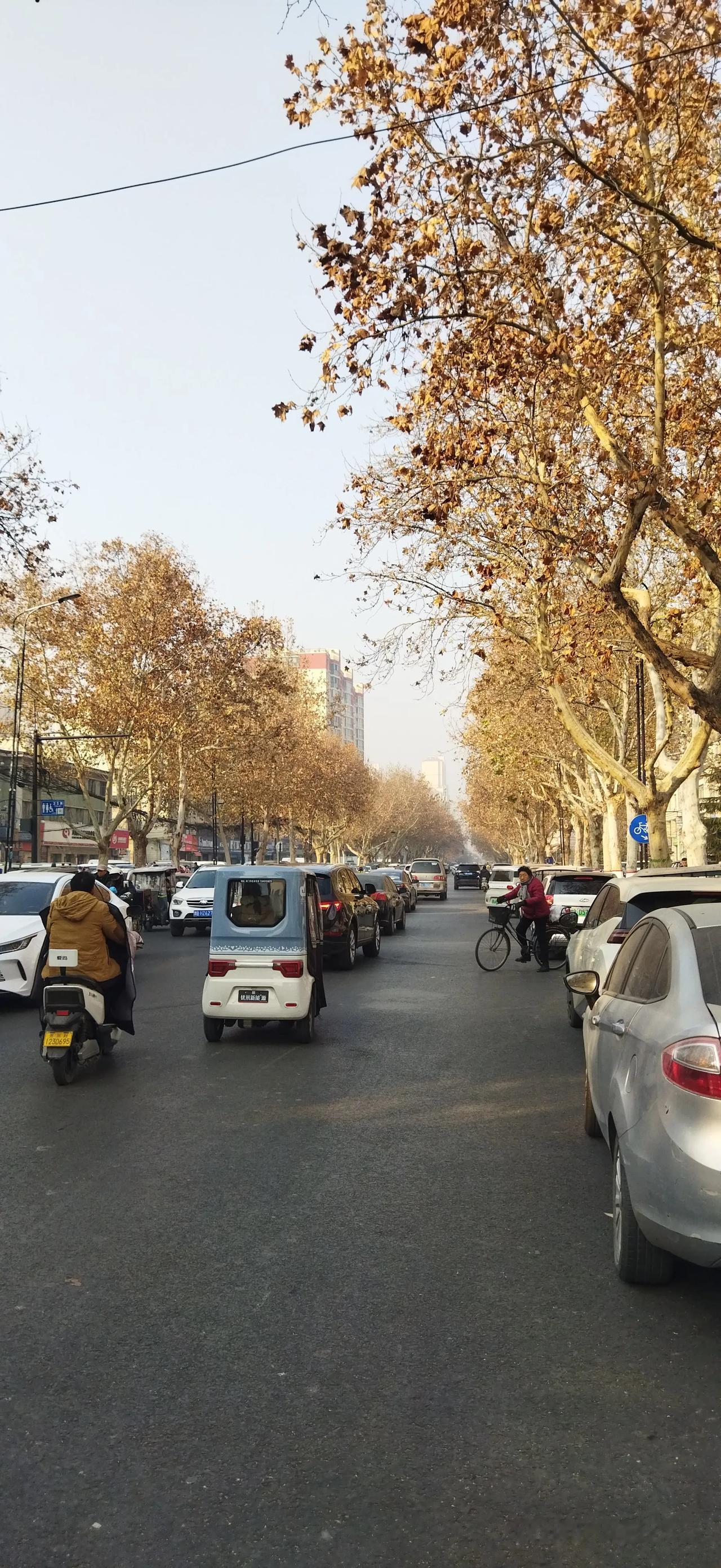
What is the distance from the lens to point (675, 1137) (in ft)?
14.4

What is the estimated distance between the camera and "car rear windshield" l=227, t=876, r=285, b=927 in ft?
39.5

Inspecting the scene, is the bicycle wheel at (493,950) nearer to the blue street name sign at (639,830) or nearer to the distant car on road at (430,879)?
the blue street name sign at (639,830)

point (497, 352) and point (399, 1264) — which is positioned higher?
point (497, 352)

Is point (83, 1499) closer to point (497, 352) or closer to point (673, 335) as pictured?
point (497, 352)

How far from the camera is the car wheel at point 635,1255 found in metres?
4.88

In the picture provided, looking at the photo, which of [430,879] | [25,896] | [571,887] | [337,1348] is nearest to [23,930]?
[25,896]

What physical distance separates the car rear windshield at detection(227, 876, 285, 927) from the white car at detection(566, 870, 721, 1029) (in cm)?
305

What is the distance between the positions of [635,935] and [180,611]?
3938cm

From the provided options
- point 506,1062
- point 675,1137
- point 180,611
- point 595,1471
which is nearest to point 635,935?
point 675,1137

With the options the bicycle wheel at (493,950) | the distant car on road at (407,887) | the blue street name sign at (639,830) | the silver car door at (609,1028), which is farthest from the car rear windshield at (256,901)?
the distant car on road at (407,887)

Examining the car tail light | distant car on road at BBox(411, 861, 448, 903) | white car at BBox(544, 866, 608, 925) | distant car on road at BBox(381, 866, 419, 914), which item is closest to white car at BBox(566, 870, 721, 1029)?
the car tail light

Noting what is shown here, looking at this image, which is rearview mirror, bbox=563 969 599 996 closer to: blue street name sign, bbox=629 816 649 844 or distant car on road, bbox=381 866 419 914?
blue street name sign, bbox=629 816 649 844

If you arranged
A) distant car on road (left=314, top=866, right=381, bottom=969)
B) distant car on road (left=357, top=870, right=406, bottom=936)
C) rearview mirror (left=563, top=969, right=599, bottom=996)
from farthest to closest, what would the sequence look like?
distant car on road (left=357, top=870, right=406, bottom=936), distant car on road (left=314, top=866, right=381, bottom=969), rearview mirror (left=563, top=969, right=599, bottom=996)

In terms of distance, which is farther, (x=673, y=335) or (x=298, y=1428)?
Result: (x=673, y=335)
